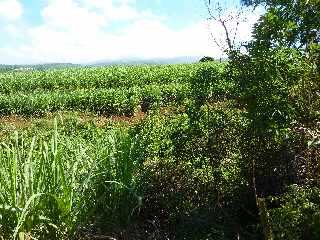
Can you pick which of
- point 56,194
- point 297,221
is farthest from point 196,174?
point 297,221

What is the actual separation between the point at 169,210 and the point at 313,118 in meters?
1.54

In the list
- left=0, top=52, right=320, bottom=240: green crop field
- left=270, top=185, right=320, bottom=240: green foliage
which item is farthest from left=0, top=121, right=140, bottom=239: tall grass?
left=270, top=185, right=320, bottom=240: green foliage

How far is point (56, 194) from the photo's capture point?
3494 millimetres

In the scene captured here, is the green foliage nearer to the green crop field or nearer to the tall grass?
the green crop field

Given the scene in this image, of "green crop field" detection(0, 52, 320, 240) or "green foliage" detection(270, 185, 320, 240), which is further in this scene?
"green crop field" detection(0, 52, 320, 240)

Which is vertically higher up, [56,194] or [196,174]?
[56,194]

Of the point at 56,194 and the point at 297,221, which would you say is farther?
the point at 56,194

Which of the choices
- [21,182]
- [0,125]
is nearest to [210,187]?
[21,182]

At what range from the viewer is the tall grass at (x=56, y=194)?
340cm

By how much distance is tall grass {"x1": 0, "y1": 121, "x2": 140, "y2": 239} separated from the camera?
340cm

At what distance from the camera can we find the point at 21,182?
3379 mm

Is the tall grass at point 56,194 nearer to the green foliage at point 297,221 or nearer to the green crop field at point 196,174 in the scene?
the green crop field at point 196,174

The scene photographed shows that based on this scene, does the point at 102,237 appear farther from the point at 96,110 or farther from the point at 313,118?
the point at 96,110

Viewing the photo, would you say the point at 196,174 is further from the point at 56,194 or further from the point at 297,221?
Answer: the point at 297,221
